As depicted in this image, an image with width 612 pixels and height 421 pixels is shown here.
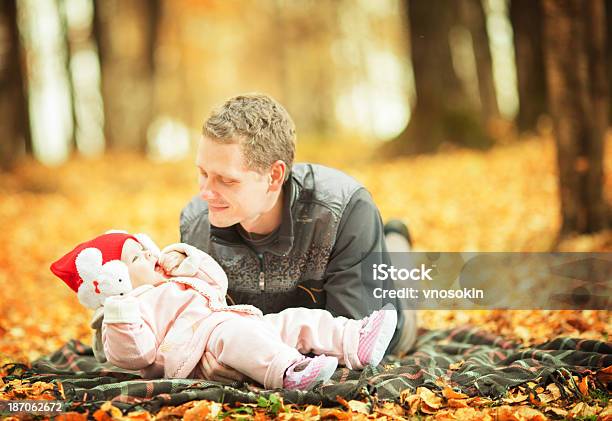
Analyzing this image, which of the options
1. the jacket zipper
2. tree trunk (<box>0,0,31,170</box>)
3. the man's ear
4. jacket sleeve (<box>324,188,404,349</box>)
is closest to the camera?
the man's ear

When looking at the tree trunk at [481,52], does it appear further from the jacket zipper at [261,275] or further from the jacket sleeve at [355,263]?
the jacket zipper at [261,275]

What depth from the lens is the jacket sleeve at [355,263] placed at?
354cm

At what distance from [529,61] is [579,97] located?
5.67 m

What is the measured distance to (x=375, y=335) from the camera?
3.36 m

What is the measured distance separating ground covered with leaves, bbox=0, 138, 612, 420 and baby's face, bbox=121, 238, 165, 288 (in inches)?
23.2

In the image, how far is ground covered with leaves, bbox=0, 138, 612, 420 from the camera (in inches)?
120

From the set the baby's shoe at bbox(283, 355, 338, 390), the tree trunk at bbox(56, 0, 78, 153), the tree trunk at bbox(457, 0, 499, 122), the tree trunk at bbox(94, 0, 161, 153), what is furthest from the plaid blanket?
the tree trunk at bbox(56, 0, 78, 153)

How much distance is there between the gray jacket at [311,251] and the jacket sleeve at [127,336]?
0.71 metres

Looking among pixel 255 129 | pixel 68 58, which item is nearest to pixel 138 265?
pixel 255 129

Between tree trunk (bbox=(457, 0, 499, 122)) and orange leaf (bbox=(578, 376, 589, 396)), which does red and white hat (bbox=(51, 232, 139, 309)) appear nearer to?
orange leaf (bbox=(578, 376, 589, 396))

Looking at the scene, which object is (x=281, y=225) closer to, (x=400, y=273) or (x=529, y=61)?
(x=400, y=273)

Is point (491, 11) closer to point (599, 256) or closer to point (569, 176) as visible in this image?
point (569, 176)

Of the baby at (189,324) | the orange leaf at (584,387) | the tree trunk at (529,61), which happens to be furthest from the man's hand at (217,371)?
the tree trunk at (529,61)

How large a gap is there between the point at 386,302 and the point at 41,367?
1778 millimetres
